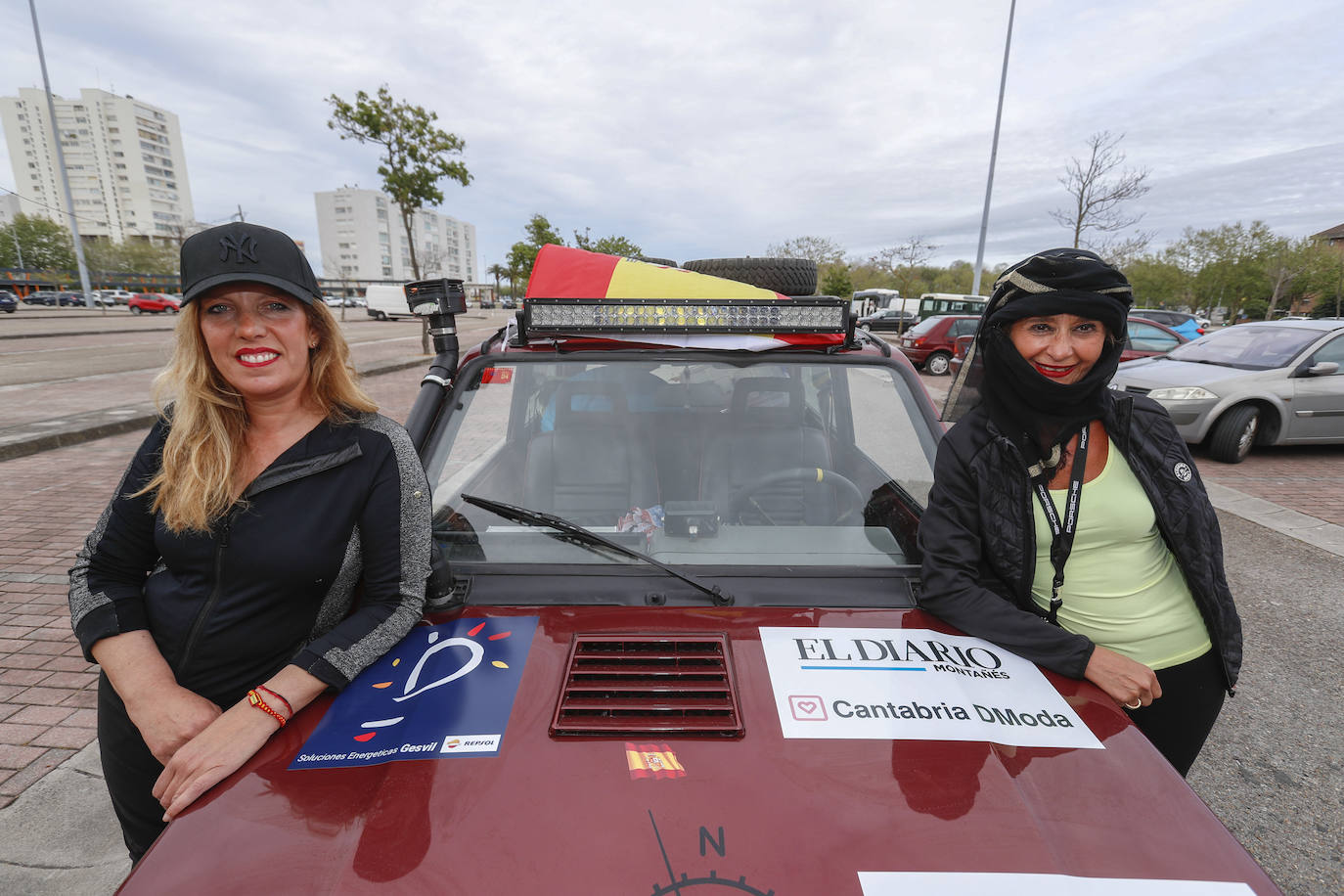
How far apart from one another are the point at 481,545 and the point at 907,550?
1233 mm

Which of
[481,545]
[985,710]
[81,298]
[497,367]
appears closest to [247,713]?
[481,545]

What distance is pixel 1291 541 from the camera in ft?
17.0

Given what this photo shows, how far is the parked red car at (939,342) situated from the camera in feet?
49.3

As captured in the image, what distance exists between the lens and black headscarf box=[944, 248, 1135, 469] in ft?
5.15

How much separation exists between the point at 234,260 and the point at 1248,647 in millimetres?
5019

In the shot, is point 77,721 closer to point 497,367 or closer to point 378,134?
point 497,367

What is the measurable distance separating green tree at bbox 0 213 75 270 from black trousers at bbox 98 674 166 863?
255ft

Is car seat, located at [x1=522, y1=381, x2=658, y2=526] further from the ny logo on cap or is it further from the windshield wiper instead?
the ny logo on cap

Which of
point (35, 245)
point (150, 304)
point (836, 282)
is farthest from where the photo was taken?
point (35, 245)

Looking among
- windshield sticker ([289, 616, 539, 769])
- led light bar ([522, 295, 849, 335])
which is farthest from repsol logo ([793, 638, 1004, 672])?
led light bar ([522, 295, 849, 335])

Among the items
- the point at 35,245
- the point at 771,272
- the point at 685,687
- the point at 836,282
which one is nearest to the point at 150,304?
the point at 35,245

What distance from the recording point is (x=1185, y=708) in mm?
1720

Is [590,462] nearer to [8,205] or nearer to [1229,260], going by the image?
[1229,260]

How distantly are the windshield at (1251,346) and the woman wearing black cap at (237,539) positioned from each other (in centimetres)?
1002
